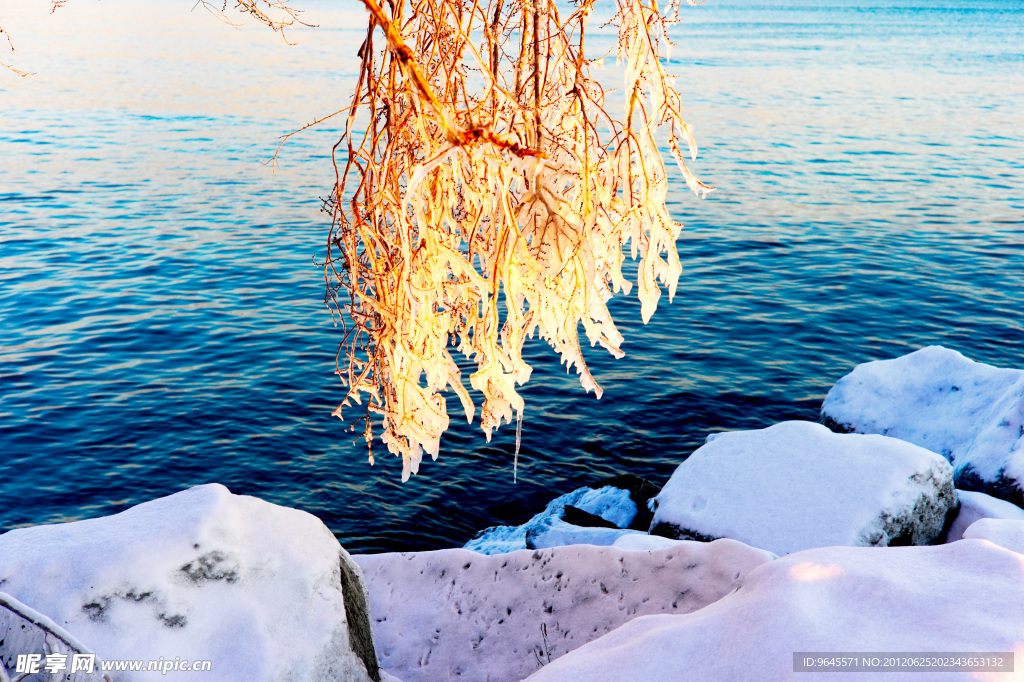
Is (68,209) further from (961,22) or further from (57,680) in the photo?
(961,22)

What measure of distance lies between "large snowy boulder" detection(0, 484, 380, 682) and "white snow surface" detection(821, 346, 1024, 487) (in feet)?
20.7

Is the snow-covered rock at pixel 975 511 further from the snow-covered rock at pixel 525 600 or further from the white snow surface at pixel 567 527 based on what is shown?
the snow-covered rock at pixel 525 600

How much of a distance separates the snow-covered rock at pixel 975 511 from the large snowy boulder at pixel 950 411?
0.45 metres

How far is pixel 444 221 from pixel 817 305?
11.6m

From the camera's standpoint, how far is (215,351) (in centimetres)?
1232

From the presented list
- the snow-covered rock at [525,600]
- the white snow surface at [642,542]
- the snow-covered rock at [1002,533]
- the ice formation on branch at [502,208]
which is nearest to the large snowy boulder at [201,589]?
the snow-covered rock at [525,600]

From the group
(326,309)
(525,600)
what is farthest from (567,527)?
(326,309)

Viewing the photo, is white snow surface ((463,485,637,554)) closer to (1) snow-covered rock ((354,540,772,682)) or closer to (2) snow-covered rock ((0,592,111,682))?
(1) snow-covered rock ((354,540,772,682))

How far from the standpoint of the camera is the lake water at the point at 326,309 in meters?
9.53

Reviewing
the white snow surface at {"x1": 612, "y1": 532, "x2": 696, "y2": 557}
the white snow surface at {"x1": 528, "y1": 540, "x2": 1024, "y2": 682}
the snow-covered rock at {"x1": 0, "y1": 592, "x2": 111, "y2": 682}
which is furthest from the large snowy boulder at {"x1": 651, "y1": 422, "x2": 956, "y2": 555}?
the snow-covered rock at {"x1": 0, "y1": 592, "x2": 111, "y2": 682}

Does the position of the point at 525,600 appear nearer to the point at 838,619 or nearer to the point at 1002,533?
the point at 838,619

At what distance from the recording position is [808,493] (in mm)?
6656

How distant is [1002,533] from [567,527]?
3.99m

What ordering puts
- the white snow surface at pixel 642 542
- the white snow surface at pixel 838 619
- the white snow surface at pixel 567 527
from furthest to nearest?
1. the white snow surface at pixel 567 527
2. the white snow surface at pixel 642 542
3. the white snow surface at pixel 838 619
